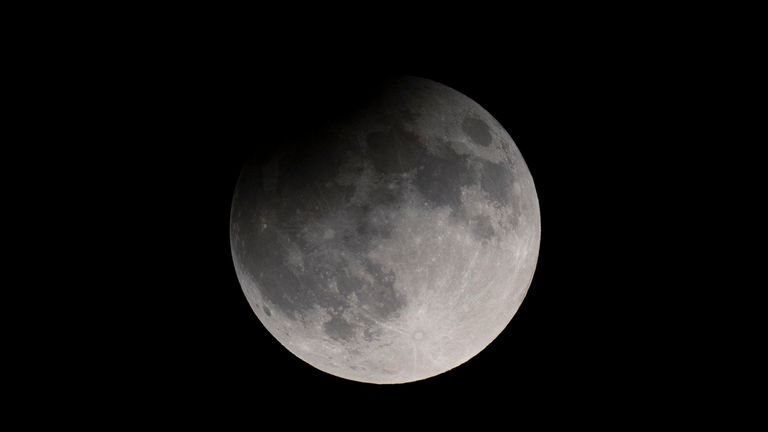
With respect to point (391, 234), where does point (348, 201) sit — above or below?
above

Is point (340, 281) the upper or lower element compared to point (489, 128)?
lower

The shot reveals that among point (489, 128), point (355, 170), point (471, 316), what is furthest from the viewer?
point (489, 128)

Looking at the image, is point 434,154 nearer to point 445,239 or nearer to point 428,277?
point 445,239

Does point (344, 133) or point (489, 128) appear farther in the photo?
point (489, 128)

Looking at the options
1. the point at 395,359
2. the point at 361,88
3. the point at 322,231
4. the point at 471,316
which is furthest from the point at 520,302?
the point at 361,88

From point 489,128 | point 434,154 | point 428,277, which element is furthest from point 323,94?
point 428,277

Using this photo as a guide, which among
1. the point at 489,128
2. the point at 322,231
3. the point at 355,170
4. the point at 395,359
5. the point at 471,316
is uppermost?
the point at 489,128

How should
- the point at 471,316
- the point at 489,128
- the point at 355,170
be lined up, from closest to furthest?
1. the point at 355,170
2. the point at 471,316
3. the point at 489,128

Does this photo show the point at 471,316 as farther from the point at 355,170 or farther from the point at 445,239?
the point at 355,170
